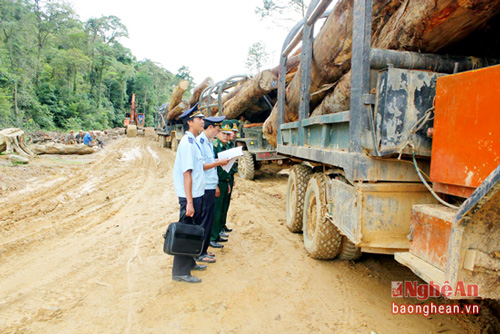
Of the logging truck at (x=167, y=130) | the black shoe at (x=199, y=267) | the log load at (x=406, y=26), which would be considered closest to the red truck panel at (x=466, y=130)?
the log load at (x=406, y=26)

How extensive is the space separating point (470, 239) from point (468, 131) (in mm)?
570

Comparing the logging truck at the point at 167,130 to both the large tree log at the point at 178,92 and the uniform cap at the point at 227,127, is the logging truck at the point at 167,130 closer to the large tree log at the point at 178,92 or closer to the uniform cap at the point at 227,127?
the large tree log at the point at 178,92

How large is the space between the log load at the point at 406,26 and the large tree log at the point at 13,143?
39.5 feet

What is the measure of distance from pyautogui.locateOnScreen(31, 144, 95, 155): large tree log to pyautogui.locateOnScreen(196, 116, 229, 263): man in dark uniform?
12386mm

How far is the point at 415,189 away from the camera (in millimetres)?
2354

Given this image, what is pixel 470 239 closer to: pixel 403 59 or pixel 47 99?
pixel 403 59

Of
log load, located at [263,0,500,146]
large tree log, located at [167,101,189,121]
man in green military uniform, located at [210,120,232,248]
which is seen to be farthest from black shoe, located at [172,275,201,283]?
large tree log, located at [167,101,189,121]

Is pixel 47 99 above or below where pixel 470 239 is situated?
above

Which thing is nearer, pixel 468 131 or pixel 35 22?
pixel 468 131

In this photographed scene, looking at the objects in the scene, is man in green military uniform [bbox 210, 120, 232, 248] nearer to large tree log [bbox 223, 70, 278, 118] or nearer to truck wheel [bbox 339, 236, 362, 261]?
truck wheel [bbox 339, 236, 362, 261]

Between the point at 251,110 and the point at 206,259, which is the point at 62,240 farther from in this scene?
the point at 251,110

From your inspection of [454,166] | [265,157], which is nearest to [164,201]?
[265,157]

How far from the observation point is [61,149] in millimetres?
13695

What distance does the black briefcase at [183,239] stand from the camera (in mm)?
2990
